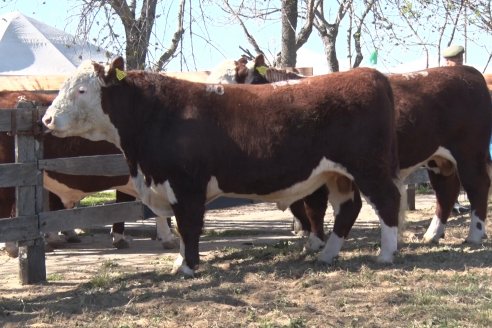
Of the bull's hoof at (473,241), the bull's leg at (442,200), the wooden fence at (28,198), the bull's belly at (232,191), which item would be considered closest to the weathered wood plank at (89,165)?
the wooden fence at (28,198)

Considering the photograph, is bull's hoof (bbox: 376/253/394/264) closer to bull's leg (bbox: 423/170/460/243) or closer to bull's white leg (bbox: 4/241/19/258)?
bull's leg (bbox: 423/170/460/243)

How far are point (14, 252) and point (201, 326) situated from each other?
13.6 feet

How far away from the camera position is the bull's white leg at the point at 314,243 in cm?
877

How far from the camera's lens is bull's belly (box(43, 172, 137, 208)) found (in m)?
9.38

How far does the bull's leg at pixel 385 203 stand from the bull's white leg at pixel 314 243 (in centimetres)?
101

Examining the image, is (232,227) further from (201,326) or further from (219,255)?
(201,326)

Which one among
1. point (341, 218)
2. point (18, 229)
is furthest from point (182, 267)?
point (341, 218)

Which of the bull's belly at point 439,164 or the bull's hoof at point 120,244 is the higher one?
the bull's belly at point 439,164

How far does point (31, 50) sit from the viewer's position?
69.1 feet

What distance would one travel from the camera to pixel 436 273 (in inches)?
290

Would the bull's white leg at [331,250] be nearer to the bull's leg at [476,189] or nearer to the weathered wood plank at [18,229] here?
the bull's leg at [476,189]

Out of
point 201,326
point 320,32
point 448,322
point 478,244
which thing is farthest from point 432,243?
point 320,32

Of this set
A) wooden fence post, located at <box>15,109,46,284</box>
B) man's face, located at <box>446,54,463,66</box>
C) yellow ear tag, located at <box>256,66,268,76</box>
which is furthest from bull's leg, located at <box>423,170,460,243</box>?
wooden fence post, located at <box>15,109,46,284</box>

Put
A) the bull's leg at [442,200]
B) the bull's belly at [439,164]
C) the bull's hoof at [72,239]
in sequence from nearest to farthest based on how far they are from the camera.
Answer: the bull's belly at [439,164] → the bull's leg at [442,200] → the bull's hoof at [72,239]
